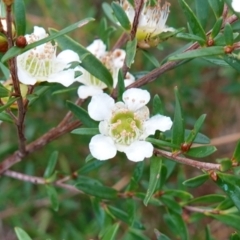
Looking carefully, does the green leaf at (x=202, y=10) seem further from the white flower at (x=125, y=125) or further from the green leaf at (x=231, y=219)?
the green leaf at (x=231, y=219)

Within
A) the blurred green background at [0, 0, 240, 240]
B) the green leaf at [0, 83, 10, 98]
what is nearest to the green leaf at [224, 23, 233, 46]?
the green leaf at [0, 83, 10, 98]

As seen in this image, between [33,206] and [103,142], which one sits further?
[33,206]

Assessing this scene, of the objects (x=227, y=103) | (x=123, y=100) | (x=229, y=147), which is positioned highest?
(x=123, y=100)

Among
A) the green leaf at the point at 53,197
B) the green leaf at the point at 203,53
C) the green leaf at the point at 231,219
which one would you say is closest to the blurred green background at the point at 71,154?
the green leaf at the point at 53,197

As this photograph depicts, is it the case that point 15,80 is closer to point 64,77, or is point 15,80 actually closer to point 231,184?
point 64,77

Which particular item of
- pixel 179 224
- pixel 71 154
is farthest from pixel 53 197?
pixel 71 154

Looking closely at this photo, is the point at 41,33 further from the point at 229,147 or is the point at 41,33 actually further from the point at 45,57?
the point at 229,147

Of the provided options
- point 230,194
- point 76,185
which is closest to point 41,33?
point 76,185
